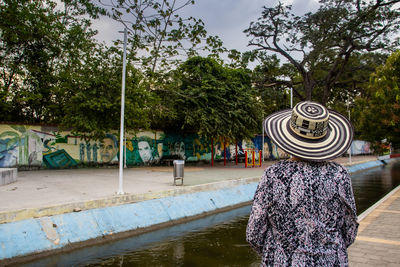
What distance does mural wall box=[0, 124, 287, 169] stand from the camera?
15.3 m

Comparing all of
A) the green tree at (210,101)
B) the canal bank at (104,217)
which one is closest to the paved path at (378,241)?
the canal bank at (104,217)

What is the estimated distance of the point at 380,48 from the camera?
30859 millimetres

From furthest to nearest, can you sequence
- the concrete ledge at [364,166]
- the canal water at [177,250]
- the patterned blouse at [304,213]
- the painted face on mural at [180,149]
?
1. the concrete ledge at [364,166]
2. the painted face on mural at [180,149]
3. the canal water at [177,250]
4. the patterned blouse at [304,213]

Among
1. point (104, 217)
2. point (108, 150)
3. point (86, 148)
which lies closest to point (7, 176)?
point (104, 217)

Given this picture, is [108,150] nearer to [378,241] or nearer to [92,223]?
[92,223]

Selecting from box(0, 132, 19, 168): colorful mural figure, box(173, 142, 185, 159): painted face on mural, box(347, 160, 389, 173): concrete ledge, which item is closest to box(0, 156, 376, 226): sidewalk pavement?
box(0, 132, 19, 168): colorful mural figure

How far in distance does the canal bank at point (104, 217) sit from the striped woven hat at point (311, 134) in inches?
217

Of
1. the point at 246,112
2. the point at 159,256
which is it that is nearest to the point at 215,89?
the point at 246,112

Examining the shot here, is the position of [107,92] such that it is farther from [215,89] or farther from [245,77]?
[245,77]

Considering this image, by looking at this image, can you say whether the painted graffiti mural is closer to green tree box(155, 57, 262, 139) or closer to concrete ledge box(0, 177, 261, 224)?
green tree box(155, 57, 262, 139)

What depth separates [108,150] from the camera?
61.7 feet

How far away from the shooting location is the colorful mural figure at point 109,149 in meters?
18.6

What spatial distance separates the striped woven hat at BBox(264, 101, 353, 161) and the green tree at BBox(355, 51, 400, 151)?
1027 cm

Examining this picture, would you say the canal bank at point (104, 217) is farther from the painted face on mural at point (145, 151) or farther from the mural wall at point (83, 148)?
the painted face on mural at point (145, 151)
